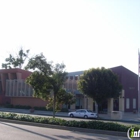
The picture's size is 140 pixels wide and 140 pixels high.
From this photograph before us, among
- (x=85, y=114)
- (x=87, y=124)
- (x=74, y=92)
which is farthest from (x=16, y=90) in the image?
(x=87, y=124)

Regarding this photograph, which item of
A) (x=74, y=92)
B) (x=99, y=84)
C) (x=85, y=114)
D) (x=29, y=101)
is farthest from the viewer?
(x=29, y=101)

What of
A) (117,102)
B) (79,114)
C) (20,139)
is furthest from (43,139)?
(117,102)

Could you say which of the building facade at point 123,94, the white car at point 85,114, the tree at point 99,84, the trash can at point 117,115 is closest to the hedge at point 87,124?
the white car at point 85,114

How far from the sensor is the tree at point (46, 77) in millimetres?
22266

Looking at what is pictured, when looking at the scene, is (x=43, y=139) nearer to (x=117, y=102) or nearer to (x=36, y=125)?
(x=36, y=125)

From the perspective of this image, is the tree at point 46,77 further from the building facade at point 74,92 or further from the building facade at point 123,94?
the building facade at point 123,94

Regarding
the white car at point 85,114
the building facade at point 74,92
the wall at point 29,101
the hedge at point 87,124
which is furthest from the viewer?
the wall at point 29,101

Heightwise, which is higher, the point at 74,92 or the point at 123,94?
the point at 74,92

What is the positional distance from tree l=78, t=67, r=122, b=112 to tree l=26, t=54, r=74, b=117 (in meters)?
14.7

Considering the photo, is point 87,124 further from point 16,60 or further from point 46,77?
point 16,60

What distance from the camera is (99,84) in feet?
123

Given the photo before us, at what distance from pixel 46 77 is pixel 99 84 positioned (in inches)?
635

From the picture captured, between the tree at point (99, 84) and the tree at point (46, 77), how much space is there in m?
14.7

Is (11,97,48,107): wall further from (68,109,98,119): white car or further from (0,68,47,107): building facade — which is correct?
(68,109,98,119): white car
